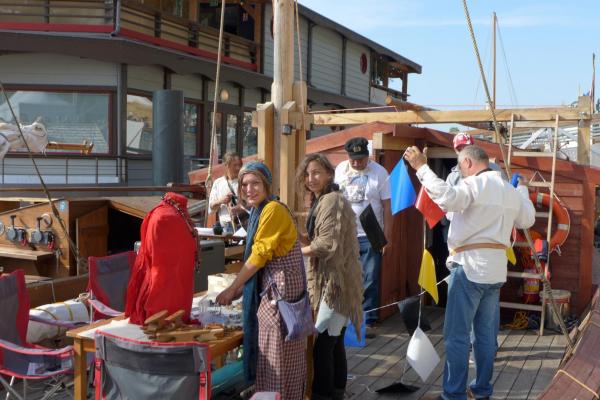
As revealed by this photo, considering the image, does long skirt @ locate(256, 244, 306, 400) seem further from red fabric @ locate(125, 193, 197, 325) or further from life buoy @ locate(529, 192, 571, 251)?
life buoy @ locate(529, 192, 571, 251)

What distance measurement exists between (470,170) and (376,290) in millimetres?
2265

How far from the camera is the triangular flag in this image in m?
5.40

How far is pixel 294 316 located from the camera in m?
3.39

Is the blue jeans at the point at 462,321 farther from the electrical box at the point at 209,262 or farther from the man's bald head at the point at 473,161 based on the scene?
the electrical box at the point at 209,262

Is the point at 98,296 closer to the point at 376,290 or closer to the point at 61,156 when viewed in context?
the point at 376,290

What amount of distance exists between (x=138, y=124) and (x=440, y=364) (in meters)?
10.0

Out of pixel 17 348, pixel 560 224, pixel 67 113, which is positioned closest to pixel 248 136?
pixel 67 113

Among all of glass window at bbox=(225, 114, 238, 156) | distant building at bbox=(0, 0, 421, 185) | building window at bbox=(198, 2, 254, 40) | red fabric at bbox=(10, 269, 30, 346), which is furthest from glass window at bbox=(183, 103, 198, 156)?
red fabric at bbox=(10, 269, 30, 346)

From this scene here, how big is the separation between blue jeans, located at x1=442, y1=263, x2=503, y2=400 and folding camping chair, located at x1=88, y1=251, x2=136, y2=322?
229cm

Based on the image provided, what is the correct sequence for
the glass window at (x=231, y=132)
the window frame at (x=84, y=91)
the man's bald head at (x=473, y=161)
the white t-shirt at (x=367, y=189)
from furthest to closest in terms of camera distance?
the glass window at (x=231, y=132) < the window frame at (x=84, y=91) < the white t-shirt at (x=367, y=189) < the man's bald head at (x=473, y=161)

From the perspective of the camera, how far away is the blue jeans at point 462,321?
4090 millimetres

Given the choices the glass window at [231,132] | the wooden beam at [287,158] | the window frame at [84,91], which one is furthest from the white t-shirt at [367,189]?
the glass window at [231,132]

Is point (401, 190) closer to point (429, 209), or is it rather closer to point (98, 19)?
point (429, 209)

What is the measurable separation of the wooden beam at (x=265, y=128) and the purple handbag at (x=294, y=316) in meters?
2.04
